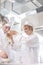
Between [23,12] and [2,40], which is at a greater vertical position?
[23,12]

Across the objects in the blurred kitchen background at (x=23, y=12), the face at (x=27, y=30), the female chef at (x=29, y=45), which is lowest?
the female chef at (x=29, y=45)

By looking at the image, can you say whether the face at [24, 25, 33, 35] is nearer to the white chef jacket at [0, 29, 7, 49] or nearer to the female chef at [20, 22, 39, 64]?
the female chef at [20, 22, 39, 64]

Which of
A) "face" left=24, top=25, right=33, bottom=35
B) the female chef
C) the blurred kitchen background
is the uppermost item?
the blurred kitchen background

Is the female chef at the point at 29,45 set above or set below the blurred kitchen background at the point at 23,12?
below

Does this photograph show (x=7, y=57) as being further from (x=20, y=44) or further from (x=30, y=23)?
(x=30, y=23)


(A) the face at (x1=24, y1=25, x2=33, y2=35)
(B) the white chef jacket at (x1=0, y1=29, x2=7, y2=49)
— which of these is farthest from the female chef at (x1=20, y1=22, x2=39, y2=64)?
(B) the white chef jacket at (x1=0, y1=29, x2=7, y2=49)

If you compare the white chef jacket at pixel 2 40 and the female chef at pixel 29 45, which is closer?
the female chef at pixel 29 45

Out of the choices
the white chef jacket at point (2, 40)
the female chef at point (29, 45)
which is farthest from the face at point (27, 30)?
the white chef jacket at point (2, 40)

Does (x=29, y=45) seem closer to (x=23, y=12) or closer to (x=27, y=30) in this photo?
(x=27, y=30)

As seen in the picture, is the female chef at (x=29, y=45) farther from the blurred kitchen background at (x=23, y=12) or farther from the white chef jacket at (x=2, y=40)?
A: the white chef jacket at (x=2, y=40)

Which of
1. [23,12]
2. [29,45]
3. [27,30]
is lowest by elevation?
[29,45]

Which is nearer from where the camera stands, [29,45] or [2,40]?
[29,45]

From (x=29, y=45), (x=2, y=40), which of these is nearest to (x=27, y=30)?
(x=29, y=45)

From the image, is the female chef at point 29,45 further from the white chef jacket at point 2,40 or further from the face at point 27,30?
A: the white chef jacket at point 2,40
